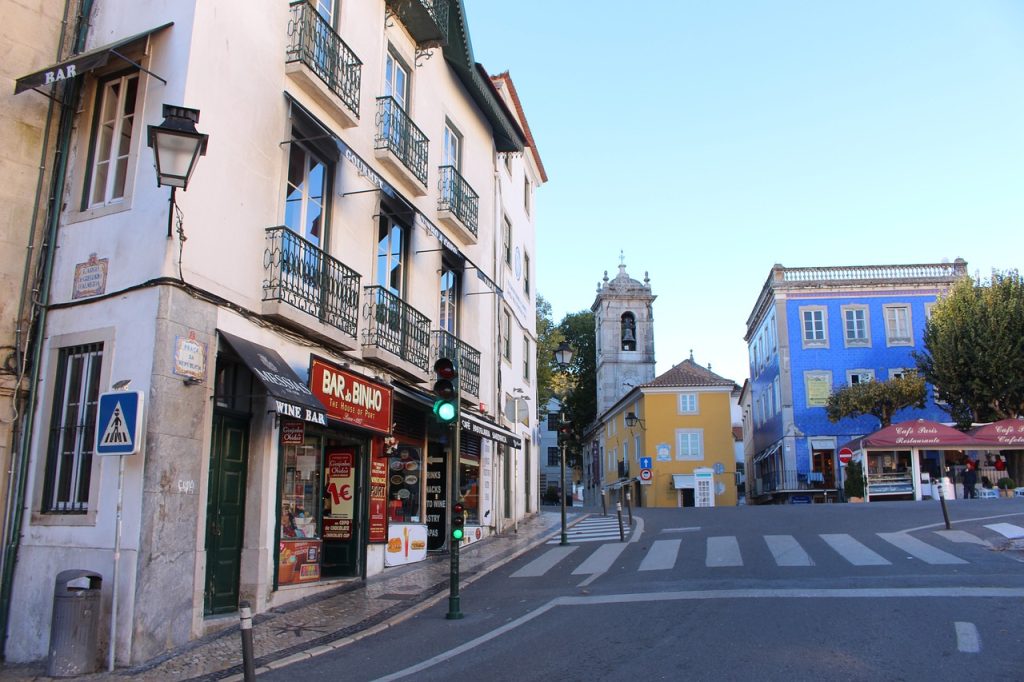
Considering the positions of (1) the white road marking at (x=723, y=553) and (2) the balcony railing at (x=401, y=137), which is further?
(2) the balcony railing at (x=401, y=137)

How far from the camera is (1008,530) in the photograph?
50.0 feet

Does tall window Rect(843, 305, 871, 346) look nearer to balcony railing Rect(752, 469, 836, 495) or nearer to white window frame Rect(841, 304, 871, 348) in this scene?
white window frame Rect(841, 304, 871, 348)

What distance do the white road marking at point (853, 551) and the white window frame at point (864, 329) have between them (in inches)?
1184

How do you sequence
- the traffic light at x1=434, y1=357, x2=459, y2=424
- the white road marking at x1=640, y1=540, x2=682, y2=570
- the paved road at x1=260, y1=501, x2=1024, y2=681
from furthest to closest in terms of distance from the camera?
the white road marking at x1=640, y1=540, x2=682, y2=570 < the traffic light at x1=434, y1=357, x2=459, y2=424 < the paved road at x1=260, y1=501, x2=1024, y2=681

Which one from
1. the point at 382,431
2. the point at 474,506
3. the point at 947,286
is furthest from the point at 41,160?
the point at 947,286

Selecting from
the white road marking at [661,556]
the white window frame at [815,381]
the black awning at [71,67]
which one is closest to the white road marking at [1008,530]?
the white road marking at [661,556]

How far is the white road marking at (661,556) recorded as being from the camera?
1290 cm

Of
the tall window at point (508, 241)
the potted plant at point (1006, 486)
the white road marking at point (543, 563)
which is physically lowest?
the white road marking at point (543, 563)

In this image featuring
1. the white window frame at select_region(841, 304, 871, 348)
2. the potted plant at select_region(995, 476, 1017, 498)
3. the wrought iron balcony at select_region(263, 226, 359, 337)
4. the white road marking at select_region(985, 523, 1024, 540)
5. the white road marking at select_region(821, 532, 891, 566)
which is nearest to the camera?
the wrought iron balcony at select_region(263, 226, 359, 337)

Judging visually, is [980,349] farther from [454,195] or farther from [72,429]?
[72,429]

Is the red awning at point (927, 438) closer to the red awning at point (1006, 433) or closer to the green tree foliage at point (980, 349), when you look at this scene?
the red awning at point (1006, 433)

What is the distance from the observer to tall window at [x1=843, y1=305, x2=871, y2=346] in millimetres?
43094

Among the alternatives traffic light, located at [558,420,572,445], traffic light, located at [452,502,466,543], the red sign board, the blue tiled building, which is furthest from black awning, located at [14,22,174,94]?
the blue tiled building

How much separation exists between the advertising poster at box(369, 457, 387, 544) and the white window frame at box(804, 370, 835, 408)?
111ft
